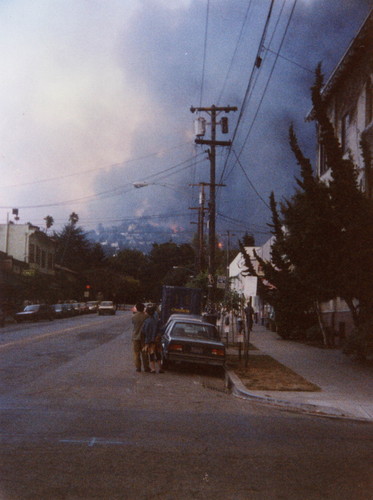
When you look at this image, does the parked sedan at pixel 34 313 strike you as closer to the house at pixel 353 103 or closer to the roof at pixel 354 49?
the house at pixel 353 103

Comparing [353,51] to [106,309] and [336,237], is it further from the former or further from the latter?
[106,309]

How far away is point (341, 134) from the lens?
1081 inches

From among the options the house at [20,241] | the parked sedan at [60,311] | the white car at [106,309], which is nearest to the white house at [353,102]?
the parked sedan at [60,311]

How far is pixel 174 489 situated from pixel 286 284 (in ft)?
52.3

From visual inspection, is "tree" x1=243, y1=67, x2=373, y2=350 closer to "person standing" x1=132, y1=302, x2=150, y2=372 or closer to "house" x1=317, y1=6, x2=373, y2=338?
"house" x1=317, y1=6, x2=373, y2=338

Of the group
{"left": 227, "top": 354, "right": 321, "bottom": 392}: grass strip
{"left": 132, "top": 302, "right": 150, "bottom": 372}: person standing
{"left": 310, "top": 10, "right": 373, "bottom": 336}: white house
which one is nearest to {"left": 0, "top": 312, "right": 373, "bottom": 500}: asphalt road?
{"left": 227, "top": 354, "right": 321, "bottom": 392}: grass strip

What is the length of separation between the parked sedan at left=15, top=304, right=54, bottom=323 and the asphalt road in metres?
36.5

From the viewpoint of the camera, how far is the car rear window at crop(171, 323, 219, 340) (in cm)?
1764

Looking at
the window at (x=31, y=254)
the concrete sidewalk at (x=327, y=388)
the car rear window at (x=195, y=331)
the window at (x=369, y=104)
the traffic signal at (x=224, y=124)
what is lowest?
the concrete sidewalk at (x=327, y=388)

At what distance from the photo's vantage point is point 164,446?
7.81 meters

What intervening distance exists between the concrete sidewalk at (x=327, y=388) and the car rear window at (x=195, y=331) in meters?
1.47

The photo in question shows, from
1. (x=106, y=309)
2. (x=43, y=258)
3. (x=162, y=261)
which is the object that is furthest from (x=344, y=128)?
(x=162, y=261)

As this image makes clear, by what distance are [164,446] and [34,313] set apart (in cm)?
4402

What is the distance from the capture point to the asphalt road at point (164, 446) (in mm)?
6070
